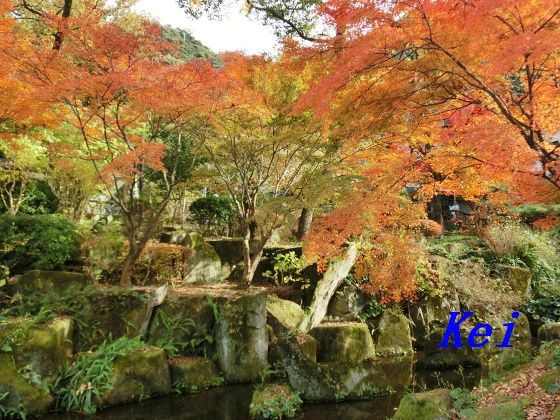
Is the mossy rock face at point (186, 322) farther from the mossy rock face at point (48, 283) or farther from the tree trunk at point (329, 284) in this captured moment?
the tree trunk at point (329, 284)

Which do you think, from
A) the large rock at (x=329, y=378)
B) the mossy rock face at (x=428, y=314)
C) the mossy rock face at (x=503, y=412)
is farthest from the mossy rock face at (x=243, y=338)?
the mossy rock face at (x=503, y=412)

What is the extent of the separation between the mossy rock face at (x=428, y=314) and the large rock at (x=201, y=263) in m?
5.10

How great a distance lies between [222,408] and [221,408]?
16mm

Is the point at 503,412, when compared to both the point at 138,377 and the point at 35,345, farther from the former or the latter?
the point at 35,345

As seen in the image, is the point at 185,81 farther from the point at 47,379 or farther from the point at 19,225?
the point at 47,379

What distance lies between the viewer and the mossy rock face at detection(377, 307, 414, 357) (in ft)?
29.7

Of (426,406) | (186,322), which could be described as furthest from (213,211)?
(426,406)

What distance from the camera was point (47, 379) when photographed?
5.90 metres

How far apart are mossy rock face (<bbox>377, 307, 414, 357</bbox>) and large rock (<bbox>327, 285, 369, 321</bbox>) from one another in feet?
2.06

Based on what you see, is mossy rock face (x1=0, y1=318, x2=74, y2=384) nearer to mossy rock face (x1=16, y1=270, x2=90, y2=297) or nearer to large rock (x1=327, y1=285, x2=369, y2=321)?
mossy rock face (x1=16, y1=270, x2=90, y2=297)

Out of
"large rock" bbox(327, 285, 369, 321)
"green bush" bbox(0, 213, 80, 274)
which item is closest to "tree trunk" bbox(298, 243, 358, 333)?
"large rock" bbox(327, 285, 369, 321)

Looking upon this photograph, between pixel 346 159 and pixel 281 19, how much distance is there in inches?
185

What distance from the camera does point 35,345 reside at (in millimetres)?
5938

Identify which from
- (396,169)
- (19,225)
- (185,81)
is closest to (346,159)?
(396,169)
